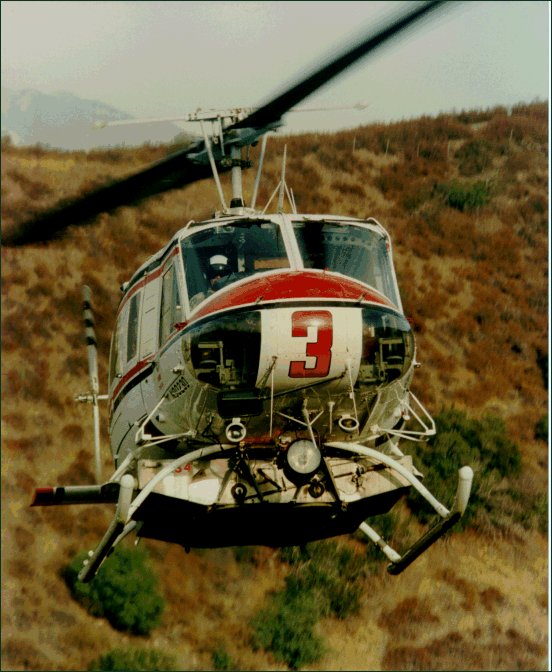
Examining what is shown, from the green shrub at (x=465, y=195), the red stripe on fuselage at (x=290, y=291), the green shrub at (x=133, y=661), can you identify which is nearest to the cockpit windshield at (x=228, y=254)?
the red stripe on fuselage at (x=290, y=291)

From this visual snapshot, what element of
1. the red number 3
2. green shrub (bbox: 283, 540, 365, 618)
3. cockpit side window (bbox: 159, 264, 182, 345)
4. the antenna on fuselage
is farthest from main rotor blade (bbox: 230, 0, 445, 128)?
green shrub (bbox: 283, 540, 365, 618)

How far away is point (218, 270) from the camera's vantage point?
972 centimetres

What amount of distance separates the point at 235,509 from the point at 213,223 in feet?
9.44

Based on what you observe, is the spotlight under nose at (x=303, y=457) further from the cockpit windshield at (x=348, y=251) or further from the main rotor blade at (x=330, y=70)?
the main rotor blade at (x=330, y=70)

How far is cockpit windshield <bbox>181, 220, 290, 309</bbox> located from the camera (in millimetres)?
9641

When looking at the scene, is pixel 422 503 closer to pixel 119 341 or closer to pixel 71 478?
pixel 71 478

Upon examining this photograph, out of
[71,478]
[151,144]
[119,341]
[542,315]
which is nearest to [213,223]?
[119,341]

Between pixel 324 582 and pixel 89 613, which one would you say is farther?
pixel 324 582

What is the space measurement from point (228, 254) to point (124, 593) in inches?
421

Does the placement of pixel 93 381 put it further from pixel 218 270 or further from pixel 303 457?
pixel 303 457

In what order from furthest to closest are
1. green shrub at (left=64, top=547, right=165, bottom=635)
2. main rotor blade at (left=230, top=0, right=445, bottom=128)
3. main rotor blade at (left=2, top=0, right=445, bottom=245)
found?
green shrub at (left=64, top=547, right=165, bottom=635)
main rotor blade at (left=2, top=0, right=445, bottom=245)
main rotor blade at (left=230, top=0, right=445, bottom=128)

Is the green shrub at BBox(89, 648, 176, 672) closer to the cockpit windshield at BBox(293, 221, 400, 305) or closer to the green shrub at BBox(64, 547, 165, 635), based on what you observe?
the green shrub at BBox(64, 547, 165, 635)

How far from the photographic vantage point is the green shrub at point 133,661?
17703 mm

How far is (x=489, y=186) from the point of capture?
3644 centimetres
